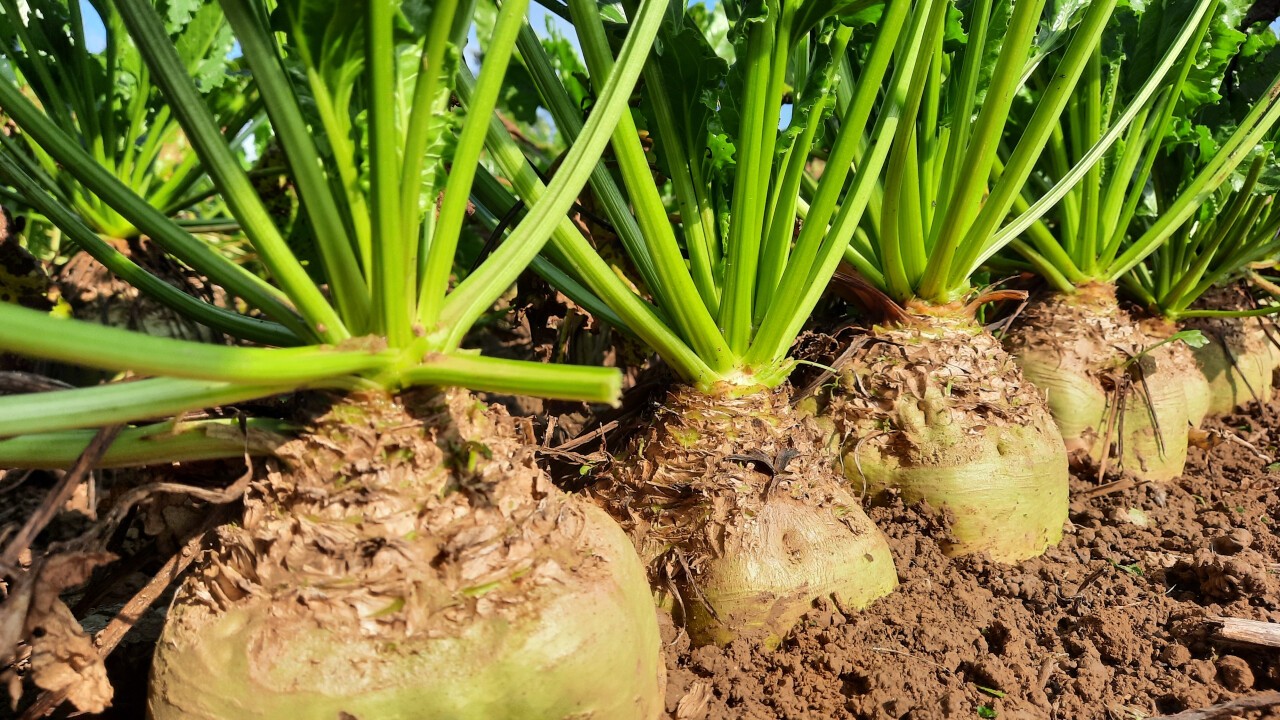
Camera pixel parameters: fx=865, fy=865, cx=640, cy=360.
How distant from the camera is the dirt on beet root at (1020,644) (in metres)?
1.60

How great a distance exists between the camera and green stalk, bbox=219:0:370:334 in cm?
117

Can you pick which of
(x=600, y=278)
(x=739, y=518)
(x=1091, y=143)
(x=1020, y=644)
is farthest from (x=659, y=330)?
(x=1091, y=143)

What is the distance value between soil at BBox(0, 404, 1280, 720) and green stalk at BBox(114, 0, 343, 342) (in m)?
0.75

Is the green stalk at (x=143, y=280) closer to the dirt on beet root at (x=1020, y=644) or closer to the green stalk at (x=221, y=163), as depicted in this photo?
the green stalk at (x=221, y=163)

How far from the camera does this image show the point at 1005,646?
1743mm

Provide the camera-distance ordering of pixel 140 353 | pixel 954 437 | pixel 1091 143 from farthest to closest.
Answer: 1. pixel 1091 143
2. pixel 954 437
3. pixel 140 353

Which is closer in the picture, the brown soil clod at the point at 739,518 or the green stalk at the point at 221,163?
the green stalk at the point at 221,163

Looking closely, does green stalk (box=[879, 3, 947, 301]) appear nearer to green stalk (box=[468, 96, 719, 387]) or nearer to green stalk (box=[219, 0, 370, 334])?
green stalk (box=[468, 96, 719, 387])

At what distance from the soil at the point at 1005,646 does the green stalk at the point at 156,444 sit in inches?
17.1

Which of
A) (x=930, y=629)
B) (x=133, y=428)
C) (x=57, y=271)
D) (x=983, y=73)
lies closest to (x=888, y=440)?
(x=930, y=629)

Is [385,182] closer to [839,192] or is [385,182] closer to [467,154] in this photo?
[467,154]

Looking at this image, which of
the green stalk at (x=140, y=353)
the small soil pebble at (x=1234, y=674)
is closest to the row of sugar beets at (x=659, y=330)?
the green stalk at (x=140, y=353)

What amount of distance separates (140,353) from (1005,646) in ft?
5.32

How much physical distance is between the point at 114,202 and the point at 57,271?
6.85 ft
